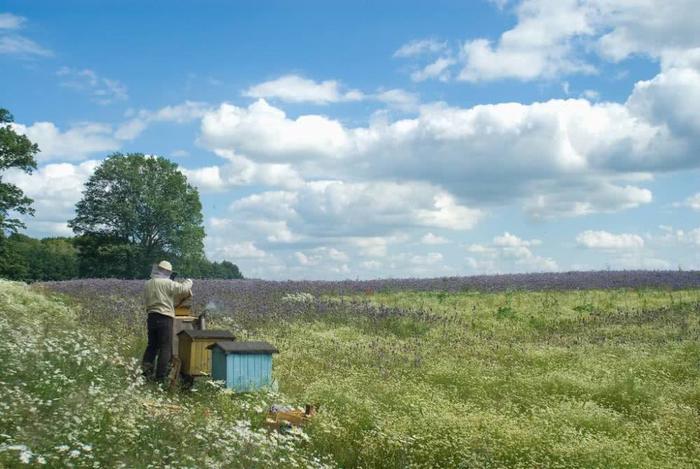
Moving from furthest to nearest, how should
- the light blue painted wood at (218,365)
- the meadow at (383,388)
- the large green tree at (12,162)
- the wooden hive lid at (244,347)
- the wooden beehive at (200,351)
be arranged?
the large green tree at (12,162) < the wooden beehive at (200,351) < the light blue painted wood at (218,365) < the wooden hive lid at (244,347) < the meadow at (383,388)

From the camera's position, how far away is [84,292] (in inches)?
1016

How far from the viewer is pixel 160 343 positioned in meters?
12.6

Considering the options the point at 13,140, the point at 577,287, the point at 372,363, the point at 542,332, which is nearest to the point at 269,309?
the point at 372,363

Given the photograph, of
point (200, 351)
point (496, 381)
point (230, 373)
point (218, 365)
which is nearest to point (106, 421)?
point (230, 373)

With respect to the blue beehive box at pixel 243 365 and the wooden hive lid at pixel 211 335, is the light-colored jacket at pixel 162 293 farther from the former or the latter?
the blue beehive box at pixel 243 365

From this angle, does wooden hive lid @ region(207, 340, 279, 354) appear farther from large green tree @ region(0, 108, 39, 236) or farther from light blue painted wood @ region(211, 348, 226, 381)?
large green tree @ region(0, 108, 39, 236)

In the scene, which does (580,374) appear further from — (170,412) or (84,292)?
(84,292)

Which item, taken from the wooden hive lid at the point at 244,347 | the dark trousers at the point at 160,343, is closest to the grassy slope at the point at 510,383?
the wooden hive lid at the point at 244,347

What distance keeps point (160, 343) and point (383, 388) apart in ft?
14.0

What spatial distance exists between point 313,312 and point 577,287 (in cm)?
1327

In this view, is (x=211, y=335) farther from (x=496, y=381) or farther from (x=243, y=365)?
(x=496, y=381)

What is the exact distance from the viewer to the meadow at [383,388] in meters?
7.93

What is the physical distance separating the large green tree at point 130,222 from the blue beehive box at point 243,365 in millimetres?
34687

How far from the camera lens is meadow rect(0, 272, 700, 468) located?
26.0ft
